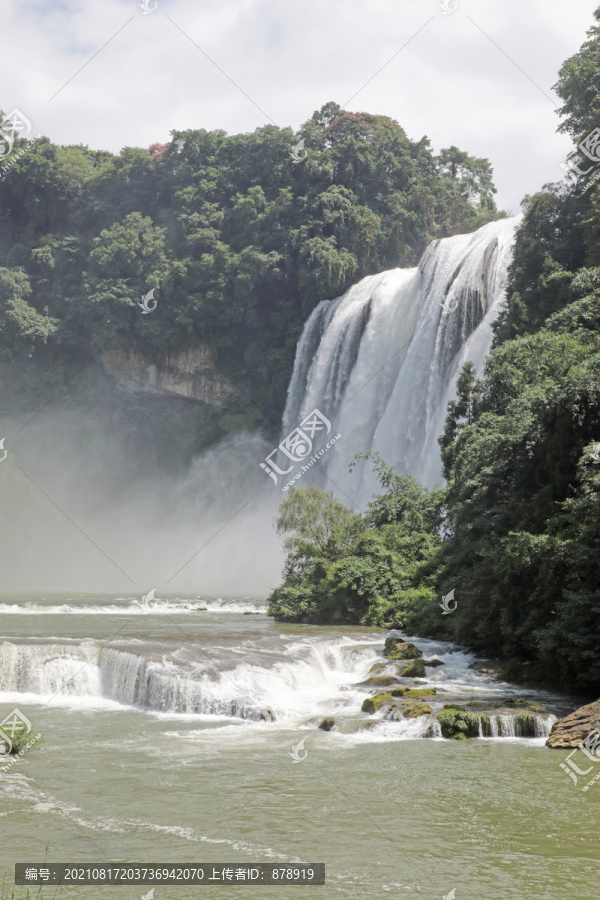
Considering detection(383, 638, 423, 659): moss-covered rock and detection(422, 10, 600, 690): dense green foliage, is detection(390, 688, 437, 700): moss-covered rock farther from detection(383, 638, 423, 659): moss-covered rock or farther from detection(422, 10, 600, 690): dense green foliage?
detection(383, 638, 423, 659): moss-covered rock

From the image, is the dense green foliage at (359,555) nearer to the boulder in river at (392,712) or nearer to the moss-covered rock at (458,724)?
the boulder in river at (392,712)

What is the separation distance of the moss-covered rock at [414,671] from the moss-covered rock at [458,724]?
141 inches

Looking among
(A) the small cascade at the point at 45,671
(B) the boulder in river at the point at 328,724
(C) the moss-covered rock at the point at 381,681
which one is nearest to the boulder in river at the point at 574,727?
(B) the boulder in river at the point at 328,724

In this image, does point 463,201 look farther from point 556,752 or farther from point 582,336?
point 556,752

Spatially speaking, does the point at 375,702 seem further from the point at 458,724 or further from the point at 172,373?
the point at 172,373

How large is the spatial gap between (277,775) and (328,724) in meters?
2.68

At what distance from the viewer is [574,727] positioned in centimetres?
1150

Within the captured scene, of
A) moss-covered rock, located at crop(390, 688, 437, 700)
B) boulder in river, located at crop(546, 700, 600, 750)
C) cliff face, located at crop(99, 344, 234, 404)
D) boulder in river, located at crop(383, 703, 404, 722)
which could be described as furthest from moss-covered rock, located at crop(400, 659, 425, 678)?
cliff face, located at crop(99, 344, 234, 404)

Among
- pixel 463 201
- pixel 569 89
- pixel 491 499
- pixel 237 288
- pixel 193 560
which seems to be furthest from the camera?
pixel 463 201

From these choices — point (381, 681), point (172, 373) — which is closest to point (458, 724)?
point (381, 681)

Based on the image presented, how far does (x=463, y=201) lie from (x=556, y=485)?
39.0m

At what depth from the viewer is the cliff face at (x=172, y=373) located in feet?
161

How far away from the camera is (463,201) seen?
51.0 metres

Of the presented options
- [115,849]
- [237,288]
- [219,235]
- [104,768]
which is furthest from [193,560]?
[115,849]
